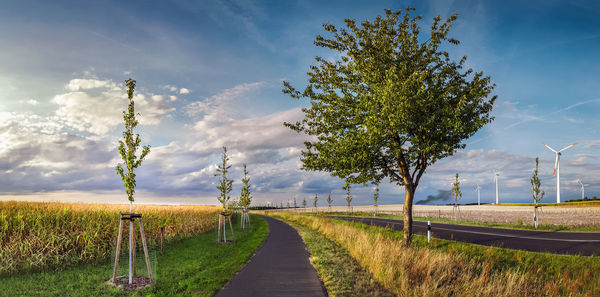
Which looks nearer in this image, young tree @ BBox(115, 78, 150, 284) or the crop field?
young tree @ BBox(115, 78, 150, 284)

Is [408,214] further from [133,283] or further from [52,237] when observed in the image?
[52,237]

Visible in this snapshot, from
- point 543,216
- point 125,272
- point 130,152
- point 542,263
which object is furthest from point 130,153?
point 543,216

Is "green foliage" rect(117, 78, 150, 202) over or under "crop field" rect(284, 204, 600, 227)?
over

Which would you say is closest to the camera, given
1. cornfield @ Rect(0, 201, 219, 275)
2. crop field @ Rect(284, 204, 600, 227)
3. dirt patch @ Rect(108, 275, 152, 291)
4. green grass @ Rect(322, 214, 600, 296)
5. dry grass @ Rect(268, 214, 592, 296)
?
dry grass @ Rect(268, 214, 592, 296)

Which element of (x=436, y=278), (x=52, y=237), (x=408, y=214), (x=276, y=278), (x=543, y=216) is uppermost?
(x=408, y=214)

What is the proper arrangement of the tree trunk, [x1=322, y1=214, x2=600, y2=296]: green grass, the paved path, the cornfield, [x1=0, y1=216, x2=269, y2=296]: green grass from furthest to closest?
the tree trunk → [x1=322, y1=214, x2=600, y2=296]: green grass → the cornfield → [x1=0, y1=216, x2=269, y2=296]: green grass → the paved path

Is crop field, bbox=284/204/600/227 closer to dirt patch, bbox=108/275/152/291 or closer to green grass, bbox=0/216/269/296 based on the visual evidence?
green grass, bbox=0/216/269/296

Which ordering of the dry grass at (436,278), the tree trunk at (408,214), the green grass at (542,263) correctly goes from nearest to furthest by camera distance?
the dry grass at (436,278)
the green grass at (542,263)
the tree trunk at (408,214)

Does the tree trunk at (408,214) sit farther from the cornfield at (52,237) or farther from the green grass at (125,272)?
the cornfield at (52,237)

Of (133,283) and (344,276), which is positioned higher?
(344,276)

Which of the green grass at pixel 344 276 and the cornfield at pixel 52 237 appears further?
the cornfield at pixel 52 237

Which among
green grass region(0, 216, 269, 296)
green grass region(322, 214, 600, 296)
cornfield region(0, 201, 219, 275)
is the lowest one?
green grass region(322, 214, 600, 296)

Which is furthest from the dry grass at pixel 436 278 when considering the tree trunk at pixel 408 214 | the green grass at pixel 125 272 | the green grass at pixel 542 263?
the tree trunk at pixel 408 214

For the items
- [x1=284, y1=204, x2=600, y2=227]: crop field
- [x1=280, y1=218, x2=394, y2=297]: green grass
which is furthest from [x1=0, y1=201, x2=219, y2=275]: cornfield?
[x1=284, y1=204, x2=600, y2=227]: crop field
